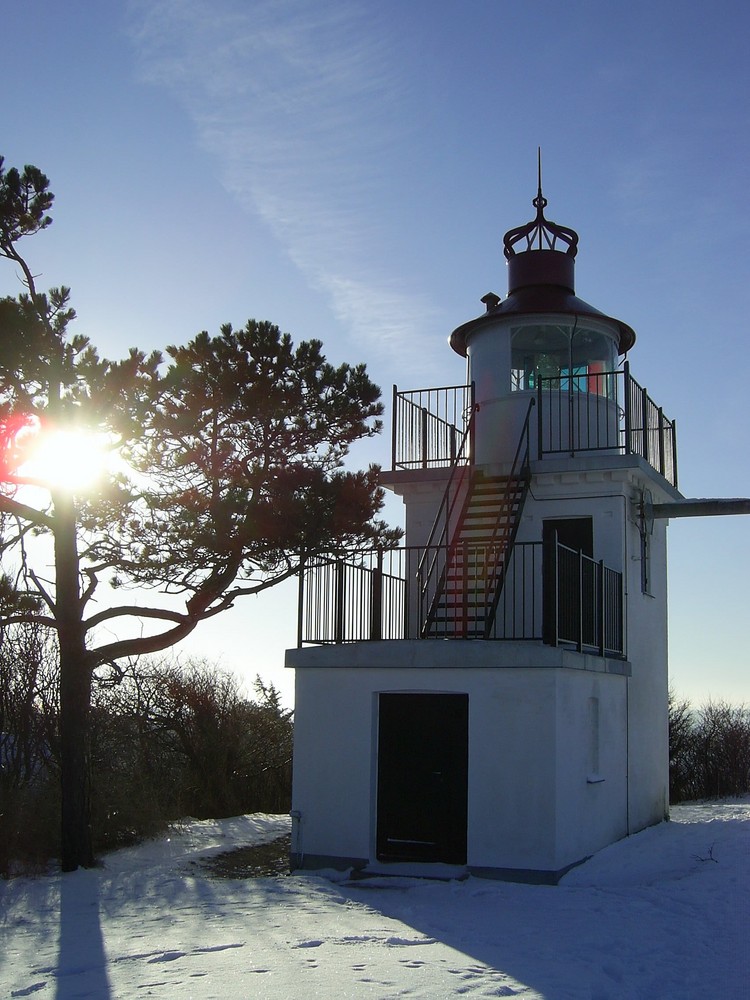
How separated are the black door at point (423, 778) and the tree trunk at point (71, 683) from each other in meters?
4.08

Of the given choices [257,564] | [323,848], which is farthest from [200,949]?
[257,564]

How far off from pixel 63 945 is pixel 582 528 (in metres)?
9.50

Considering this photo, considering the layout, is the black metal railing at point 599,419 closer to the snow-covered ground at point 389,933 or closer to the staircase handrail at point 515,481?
the staircase handrail at point 515,481

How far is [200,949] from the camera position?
8.59 m

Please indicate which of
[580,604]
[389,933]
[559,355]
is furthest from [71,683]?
[559,355]

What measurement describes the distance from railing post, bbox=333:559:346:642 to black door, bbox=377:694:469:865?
1416mm

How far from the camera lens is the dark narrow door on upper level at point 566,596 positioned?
40.9ft

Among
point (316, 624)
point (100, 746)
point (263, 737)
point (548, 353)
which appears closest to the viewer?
point (316, 624)

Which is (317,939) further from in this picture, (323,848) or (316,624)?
(316,624)

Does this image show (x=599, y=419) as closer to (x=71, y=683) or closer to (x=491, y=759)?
(x=491, y=759)

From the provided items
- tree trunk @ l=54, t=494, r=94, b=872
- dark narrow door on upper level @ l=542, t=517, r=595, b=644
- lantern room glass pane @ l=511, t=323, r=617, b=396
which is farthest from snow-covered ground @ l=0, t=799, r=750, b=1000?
lantern room glass pane @ l=511, t=323, r=617, b=396

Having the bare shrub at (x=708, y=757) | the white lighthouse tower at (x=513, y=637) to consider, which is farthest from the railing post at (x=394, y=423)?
the bare shrub at (x=708, y=757)

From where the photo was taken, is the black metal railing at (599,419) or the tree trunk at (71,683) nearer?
the tree trunk at (71,683)

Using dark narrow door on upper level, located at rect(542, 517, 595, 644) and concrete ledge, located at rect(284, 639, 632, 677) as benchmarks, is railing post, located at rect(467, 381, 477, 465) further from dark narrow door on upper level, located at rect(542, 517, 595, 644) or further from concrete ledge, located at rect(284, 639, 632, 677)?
concrete ledge, located at rect(284, 639, 632, 677)
